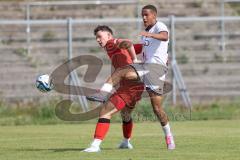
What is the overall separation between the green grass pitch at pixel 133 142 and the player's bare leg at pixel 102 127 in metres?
0.20

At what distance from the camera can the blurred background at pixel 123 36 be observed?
92.0 feet

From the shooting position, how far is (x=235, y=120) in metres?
24.8

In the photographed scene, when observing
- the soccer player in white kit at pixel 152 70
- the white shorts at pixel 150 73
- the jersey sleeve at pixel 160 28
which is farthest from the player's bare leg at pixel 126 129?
the jersey sleeve at pixel 160 28

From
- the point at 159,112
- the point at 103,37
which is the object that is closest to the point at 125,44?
the point at 103,37

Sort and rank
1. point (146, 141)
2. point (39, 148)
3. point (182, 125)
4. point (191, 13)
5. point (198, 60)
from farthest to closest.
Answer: point (191, 13) < point (198, 60) < point (182, 125) < point (146, 141) < point (39, 148)

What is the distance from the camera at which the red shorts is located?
15.3 m

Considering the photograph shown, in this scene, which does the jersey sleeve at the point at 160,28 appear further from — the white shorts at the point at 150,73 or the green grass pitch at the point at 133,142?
the green grass pitch at the point at 133,142

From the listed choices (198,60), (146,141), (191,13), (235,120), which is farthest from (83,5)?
(146,141)

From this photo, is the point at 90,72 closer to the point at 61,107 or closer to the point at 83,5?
the point at 61,107

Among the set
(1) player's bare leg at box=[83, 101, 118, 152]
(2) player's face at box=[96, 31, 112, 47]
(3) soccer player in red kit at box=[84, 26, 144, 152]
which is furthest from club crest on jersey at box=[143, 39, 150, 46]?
(1) player's bare leg at box=[83, 101, 118, 152]

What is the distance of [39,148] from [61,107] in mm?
10434

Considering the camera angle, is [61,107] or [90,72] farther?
[90,72]

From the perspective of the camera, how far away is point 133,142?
17.5m

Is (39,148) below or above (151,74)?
below
